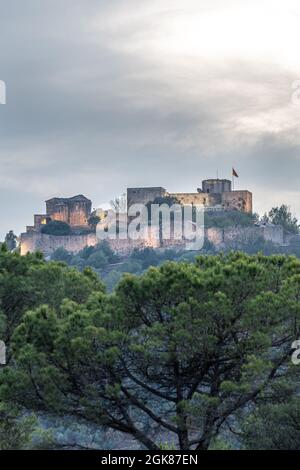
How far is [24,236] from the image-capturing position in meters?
118

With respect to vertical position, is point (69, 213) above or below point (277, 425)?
above

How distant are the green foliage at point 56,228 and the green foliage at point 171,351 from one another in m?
98.3

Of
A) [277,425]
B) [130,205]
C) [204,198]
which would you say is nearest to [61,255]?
[130,205]

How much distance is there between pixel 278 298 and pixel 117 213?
102712mm

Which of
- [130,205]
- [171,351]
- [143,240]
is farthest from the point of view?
[130,205]

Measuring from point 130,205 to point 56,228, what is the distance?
8556 millimetres

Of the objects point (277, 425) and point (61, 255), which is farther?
point (61, 255)

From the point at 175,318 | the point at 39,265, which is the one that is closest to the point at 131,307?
→ the point at 175,318

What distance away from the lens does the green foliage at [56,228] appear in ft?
388

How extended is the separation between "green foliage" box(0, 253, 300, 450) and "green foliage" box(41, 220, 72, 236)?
323 feet

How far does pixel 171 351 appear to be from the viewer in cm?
1934

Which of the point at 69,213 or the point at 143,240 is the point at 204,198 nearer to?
the point at 143,240

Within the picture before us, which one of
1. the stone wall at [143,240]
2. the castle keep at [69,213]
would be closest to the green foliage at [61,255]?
the stone wall at [143,240]

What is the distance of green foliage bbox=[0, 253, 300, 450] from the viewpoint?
19328mm
